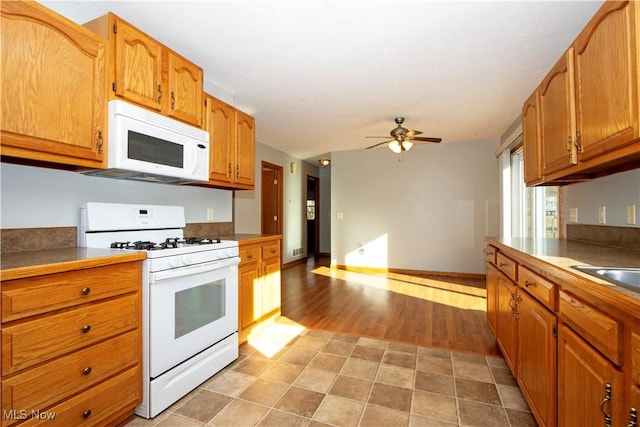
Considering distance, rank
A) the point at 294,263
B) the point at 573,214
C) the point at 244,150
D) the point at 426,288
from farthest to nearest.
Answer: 1. the point at 294,263
2. the point at 426,288
3. the point at 244,150
4. the point at 573,214

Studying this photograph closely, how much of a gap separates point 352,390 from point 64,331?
1.57 m

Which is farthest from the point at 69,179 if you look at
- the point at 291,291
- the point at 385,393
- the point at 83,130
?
the point at 291,291

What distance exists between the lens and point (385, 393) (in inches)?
74.2

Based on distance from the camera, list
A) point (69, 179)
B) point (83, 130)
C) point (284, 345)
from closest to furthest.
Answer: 1. point (83, 130)
2. point (69, 179)
3. point (284, 345)

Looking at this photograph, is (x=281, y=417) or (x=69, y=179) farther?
(x=69, y=179)

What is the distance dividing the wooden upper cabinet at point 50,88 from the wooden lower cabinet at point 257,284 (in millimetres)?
1267

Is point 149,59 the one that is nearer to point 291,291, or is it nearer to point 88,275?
point 88,275

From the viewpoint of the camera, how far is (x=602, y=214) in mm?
2025

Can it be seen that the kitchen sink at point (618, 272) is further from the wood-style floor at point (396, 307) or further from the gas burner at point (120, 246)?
the gas burner at point (120, 246)

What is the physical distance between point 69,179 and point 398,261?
4895mm

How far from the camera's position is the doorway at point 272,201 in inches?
236

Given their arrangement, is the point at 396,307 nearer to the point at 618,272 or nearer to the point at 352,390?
the point at 352,390

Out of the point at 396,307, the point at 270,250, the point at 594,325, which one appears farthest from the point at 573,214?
the point at 270,250

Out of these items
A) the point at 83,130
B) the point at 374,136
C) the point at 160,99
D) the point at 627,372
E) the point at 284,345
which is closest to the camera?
the point at 627,372
